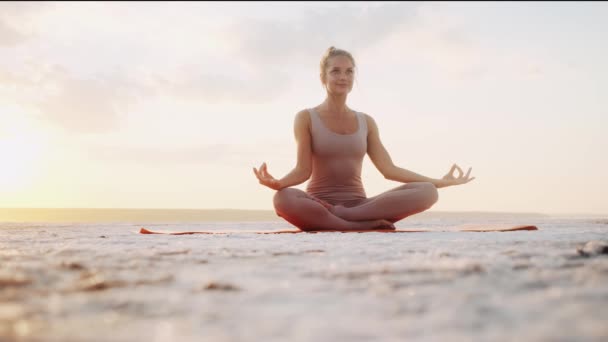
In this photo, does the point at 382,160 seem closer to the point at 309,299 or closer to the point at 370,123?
the point at 370,123

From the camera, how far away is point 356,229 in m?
3.49

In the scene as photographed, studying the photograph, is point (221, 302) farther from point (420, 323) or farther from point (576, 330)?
point (576, 330)

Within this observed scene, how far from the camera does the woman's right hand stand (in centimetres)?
352

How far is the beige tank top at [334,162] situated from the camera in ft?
13.1

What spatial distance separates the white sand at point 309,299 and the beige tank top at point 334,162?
8.71ft

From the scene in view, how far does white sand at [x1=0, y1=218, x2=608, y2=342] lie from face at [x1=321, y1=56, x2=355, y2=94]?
112 inches

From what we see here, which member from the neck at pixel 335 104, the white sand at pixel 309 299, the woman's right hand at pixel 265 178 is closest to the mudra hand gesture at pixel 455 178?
the neck at pixel 335 104

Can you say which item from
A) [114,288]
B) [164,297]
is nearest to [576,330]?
[164,297]

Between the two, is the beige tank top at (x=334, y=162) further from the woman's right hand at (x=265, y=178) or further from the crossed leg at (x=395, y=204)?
the woman's right hand at (x=265, y=178)

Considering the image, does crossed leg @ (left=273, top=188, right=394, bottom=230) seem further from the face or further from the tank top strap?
the face

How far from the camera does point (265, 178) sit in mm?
3539

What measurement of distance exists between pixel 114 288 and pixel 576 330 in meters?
0.77

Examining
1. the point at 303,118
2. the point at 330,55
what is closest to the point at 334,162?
the point at 303,118

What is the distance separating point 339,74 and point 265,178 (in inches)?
43.7
